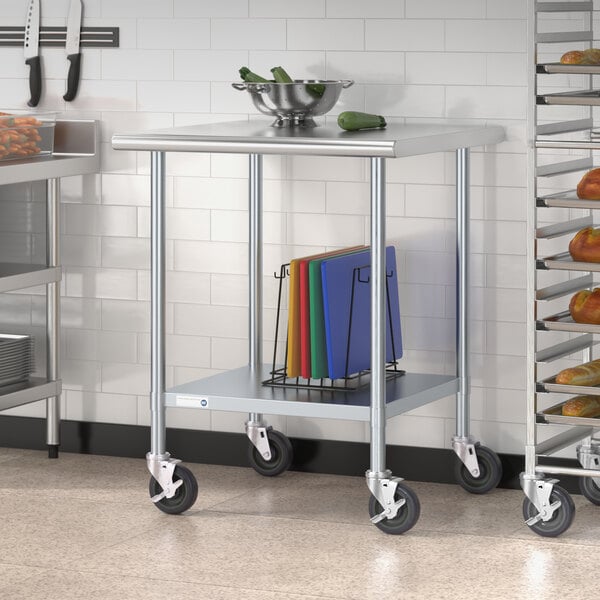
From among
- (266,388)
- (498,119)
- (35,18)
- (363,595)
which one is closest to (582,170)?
(498,119)

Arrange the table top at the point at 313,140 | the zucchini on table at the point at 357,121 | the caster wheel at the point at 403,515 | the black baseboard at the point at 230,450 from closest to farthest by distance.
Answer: the table top at the point at 313,140
the caster wheel at the point at 403,515
the zucchini on table at the point at 357,121
the black baseboard at the point at 230,450

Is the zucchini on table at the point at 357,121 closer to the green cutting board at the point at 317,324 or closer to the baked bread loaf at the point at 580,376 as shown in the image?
the green cutting board at the point at 317,324

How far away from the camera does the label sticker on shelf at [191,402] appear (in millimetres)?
4715

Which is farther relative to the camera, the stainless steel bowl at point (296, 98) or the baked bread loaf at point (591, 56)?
the stainless steel bowl at point (296, 98)

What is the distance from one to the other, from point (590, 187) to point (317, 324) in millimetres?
993

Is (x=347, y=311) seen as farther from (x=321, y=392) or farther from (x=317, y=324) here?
(x=321, y=392)

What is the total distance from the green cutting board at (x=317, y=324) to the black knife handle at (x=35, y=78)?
1468 mm

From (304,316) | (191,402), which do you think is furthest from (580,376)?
(191,402)

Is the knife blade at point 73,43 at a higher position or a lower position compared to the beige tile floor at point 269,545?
higher

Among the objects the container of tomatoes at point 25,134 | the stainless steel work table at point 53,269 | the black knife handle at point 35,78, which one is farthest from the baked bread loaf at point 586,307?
the black knife handle at point 35,78

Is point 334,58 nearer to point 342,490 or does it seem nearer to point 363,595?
point 342,490

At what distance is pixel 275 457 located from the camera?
17.4 feet

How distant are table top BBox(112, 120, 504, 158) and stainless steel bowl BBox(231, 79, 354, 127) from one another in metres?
0.07

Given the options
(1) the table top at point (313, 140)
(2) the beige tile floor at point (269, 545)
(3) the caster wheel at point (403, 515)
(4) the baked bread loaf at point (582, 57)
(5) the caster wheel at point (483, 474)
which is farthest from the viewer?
(5) the caster wheel at point (483, 474)
